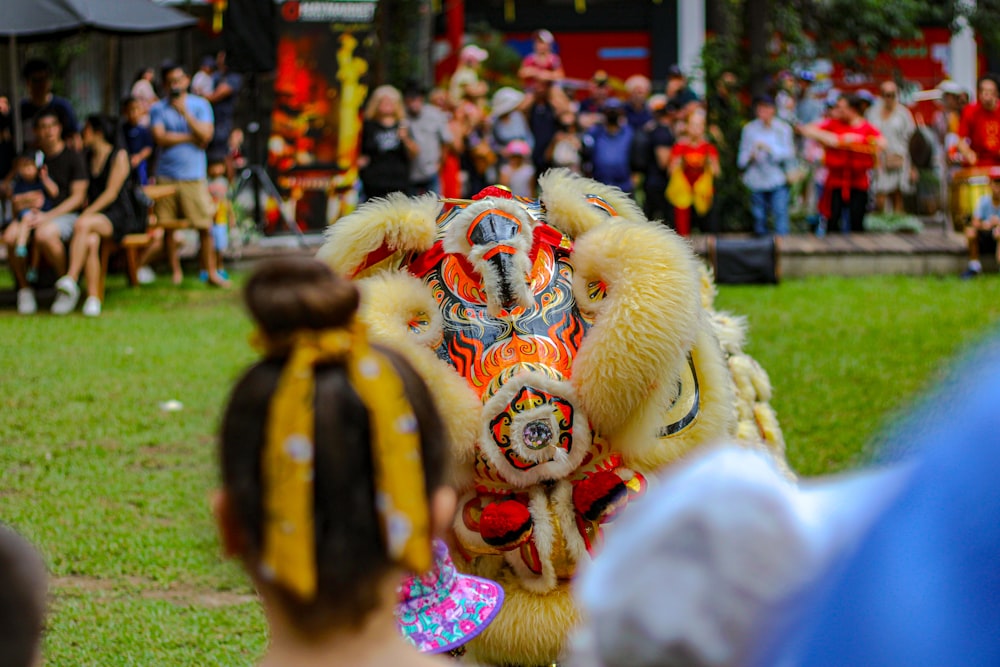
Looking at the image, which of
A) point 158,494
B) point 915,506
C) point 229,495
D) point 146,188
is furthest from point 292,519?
point 146,188

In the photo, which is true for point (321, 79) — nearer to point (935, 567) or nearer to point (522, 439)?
point (522, 439)

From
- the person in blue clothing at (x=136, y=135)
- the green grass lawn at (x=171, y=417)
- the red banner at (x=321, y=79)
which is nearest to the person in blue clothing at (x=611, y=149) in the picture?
the green grass lawn at (x=171, y=417)

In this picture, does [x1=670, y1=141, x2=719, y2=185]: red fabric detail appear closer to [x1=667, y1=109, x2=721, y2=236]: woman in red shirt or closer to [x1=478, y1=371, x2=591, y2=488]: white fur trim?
[x1=667, y1=109, x2=721, y2=236]: woman in red shirt

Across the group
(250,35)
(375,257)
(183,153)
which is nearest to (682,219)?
(250,35)

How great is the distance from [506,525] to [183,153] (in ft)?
29.1

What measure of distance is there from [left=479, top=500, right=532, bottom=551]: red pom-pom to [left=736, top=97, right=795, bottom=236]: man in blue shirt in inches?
410

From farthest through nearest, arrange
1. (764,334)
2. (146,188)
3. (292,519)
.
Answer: (146,188), (764,334), (292,519)

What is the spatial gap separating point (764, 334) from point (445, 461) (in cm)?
741

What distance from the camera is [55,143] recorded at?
10477 millimetres

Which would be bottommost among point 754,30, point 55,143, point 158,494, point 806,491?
point 158,494

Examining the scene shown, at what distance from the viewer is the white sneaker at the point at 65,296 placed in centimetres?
1034

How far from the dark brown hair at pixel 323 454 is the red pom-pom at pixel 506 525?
151 centimetres

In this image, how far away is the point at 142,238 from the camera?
37.0 feet

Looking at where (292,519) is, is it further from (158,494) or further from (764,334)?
(764,334)
